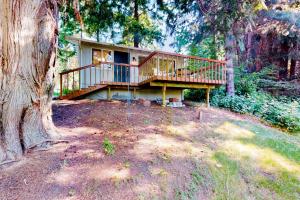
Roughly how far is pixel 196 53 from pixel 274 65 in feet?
18.0

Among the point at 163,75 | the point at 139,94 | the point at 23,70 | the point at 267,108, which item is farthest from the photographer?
the point at 139,94

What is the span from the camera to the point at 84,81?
11164 mm

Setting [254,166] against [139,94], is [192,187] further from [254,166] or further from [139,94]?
[139,94]

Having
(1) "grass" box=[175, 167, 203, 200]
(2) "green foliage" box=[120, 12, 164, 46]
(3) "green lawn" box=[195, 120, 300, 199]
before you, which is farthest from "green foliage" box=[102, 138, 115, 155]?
(2) "green foliage" box=[120, 12, 164, 46]

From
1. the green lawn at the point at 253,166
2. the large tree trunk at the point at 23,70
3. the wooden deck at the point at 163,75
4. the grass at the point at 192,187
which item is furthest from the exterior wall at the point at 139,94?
the grass at the point at 192,187

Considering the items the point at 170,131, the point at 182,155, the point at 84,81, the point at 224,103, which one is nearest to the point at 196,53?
the point at 224,103

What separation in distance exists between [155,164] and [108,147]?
1033mm

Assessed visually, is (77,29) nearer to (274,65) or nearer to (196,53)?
(196,53)

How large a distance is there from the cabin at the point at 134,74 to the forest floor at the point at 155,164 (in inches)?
107

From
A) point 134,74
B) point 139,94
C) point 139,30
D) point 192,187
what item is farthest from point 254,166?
point 139,30

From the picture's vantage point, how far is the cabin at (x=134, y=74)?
8758 millimetres

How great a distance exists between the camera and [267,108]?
9.34 metres

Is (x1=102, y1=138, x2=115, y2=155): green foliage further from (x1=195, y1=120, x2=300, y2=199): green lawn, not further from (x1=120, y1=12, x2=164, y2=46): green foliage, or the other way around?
(x1=120, y1=12, x2=164, y2=46): green foliage

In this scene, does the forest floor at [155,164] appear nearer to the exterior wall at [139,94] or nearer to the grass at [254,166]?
the grass at [254,166]
